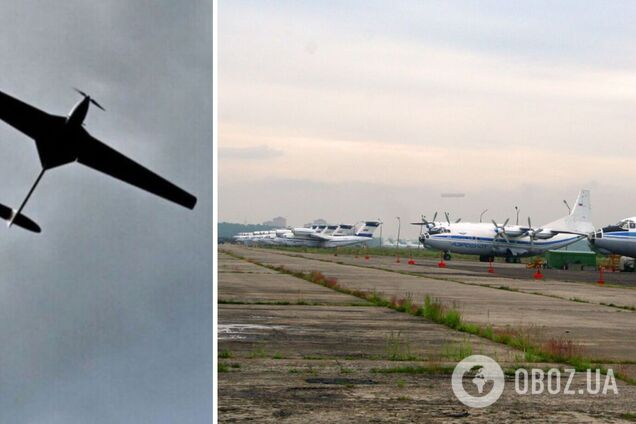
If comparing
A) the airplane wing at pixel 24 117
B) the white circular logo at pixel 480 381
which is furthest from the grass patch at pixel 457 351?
the airplane wing at pixel 24 117

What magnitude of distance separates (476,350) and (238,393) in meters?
7.98

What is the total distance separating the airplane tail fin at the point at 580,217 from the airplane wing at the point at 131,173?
107 meters

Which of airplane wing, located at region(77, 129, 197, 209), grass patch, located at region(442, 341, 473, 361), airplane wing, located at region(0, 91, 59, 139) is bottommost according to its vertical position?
grass patch, located at region(442, 341, 473, 361)

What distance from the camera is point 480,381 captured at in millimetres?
15023

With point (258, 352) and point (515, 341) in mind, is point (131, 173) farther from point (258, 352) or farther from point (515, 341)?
point (515, 341)

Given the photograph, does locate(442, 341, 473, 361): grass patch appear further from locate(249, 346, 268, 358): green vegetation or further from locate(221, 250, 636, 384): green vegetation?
locate(249, 346, 268, 358): green vegetation

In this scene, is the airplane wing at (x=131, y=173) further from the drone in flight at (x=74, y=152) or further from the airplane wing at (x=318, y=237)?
the airplane wing at (x=318, y=237)

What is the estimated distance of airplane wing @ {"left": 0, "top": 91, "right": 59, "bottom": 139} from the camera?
6355 mm

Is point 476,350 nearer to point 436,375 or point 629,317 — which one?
point 436,375

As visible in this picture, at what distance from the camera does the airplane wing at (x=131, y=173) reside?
6445 mm

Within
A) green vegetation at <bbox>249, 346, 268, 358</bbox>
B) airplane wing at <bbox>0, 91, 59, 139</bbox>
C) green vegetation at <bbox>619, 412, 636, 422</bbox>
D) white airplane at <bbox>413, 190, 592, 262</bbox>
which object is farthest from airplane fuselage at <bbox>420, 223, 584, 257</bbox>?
airplane wing at <bbox>0, 91, 59, 139</bbox>

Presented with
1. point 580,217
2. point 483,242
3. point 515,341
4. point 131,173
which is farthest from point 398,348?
point 580,217
